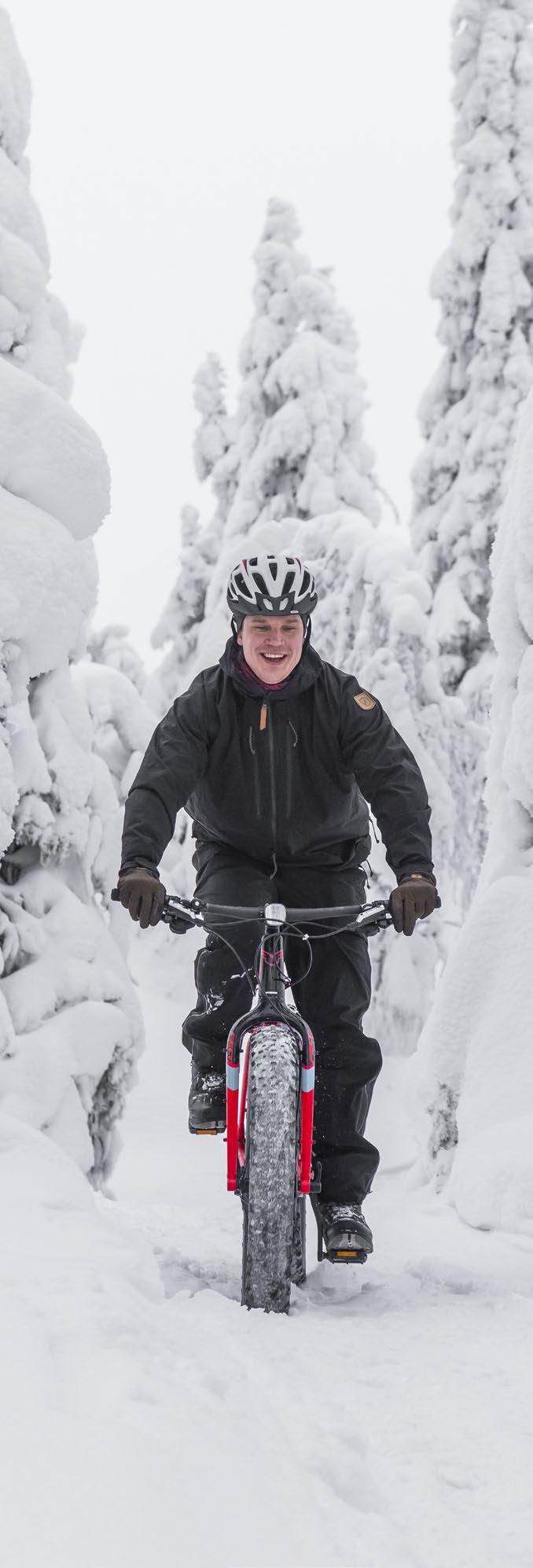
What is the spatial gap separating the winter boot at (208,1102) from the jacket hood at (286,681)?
130 cm

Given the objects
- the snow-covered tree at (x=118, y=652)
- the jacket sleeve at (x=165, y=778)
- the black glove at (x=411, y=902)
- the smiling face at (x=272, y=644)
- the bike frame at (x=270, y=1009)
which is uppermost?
the snow-covered tree at (x=118, y=652)

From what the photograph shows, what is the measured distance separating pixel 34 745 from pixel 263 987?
1733 millimetres

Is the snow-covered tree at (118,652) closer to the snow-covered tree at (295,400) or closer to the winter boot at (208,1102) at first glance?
the snow-covered tree at (295,400)

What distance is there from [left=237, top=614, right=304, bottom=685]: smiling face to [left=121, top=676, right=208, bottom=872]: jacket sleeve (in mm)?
231

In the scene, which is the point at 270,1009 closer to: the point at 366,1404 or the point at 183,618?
the point at 366,1404

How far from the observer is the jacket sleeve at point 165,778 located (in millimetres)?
3928

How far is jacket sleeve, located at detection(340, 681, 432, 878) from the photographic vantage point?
4055mm

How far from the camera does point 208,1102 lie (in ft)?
13.9

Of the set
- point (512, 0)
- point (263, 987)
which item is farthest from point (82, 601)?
point (512, 0)

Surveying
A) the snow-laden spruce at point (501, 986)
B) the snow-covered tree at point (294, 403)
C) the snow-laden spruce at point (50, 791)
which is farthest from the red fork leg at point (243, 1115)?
the snow-covered tree at point (294, 403)

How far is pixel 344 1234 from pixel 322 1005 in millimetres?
748

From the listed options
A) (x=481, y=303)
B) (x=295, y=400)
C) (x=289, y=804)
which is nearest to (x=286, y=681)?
(x=289, y=804)

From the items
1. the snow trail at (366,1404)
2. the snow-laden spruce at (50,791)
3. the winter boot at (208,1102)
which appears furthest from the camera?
the snow-laden spruce at (50,791)

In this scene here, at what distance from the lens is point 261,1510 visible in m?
2.14
